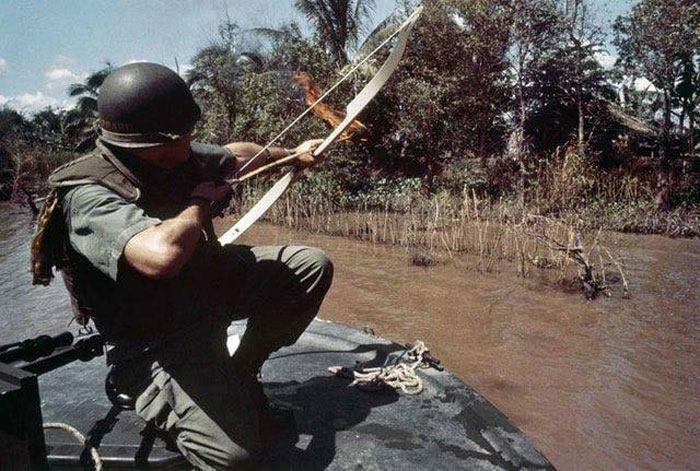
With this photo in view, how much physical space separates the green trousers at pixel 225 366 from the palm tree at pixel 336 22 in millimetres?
16425

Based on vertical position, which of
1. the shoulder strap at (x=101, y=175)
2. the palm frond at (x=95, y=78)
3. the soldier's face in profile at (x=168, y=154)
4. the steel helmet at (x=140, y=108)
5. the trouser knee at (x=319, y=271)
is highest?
the palm frond at (x=95, y=78)

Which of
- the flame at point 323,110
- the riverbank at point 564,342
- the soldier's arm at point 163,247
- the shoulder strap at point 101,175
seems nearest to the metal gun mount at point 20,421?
the soldier's arm at point 163,247

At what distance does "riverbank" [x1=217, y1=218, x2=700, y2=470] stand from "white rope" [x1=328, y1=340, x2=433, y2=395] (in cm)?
163

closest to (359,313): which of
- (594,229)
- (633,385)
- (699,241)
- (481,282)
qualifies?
(481,282)

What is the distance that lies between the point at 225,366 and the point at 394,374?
1.08m

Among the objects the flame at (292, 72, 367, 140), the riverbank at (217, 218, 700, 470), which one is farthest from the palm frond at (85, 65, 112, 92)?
the flame at (292, 72, 367, 140)

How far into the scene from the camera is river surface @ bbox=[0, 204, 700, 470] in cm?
410

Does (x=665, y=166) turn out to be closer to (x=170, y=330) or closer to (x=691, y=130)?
(x=691, y=130)

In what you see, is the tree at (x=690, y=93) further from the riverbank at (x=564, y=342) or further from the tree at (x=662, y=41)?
the riverbank at (x=564, y=342)

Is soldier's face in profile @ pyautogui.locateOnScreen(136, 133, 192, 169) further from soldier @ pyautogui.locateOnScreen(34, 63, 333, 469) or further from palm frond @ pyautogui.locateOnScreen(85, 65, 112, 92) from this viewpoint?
palm frond @ pyautogui.locateOnScreen(85, 65, 112, 92)

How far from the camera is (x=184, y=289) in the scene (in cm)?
206

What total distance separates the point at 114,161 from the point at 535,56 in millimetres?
15620

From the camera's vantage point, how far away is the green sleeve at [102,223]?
1.64m

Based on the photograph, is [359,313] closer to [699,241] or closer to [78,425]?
[78,425]
